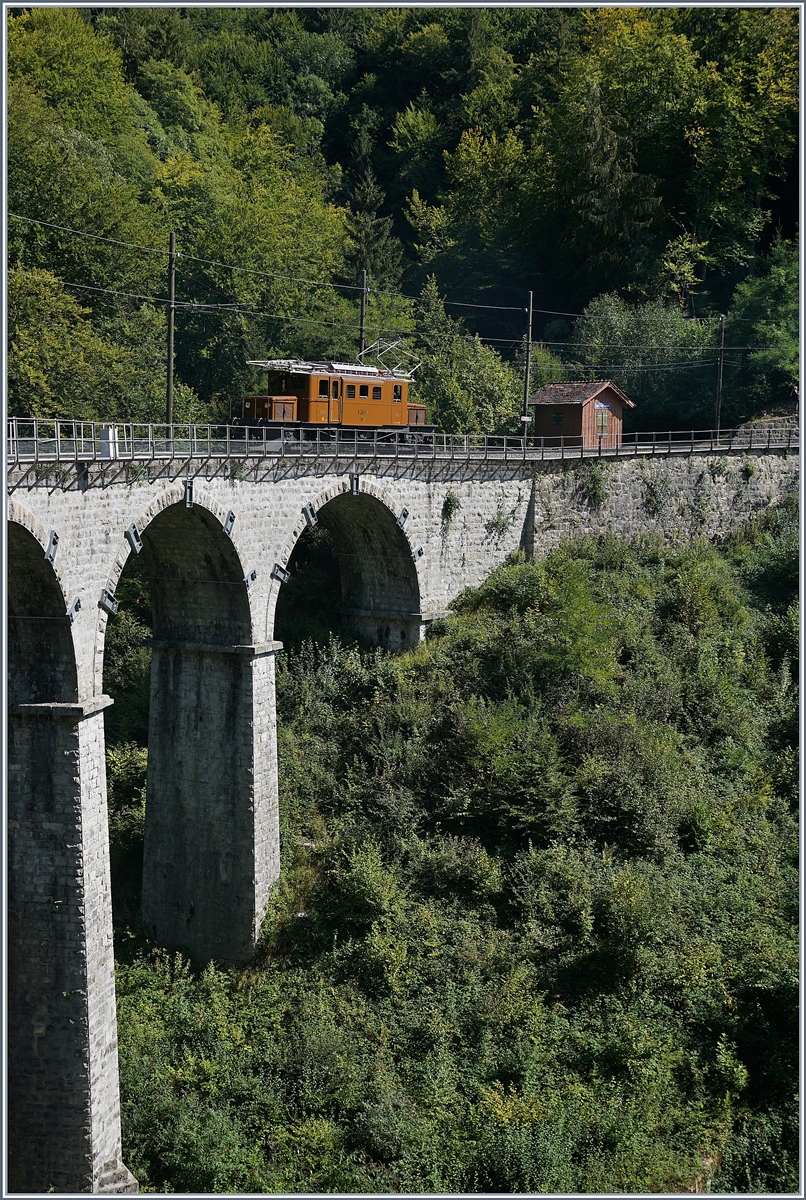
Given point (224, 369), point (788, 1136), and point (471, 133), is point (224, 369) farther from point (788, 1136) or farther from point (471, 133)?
point (788, 1136)

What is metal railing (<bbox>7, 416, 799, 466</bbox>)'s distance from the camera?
21344 mm

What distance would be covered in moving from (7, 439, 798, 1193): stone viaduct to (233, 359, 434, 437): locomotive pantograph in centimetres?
263

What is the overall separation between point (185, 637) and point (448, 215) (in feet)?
141

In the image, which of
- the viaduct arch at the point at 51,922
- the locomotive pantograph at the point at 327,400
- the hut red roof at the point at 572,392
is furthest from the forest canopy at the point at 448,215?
the viaduct arch at the point at 51,922

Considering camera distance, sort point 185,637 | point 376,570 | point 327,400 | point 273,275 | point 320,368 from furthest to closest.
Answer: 1. point 273,275
2. point 376,570
3. point 320,368
4. point 327,400
5. point 185,637

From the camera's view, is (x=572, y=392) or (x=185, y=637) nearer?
(x=185, y=637)

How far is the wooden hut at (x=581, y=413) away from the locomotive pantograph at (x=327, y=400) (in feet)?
21.5

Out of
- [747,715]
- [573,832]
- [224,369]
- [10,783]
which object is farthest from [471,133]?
[10,783]

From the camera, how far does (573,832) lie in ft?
88.0

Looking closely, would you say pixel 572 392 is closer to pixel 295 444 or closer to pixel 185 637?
pixel 295 444

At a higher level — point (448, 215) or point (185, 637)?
point (448, 215)

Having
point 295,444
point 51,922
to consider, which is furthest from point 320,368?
point 51,922

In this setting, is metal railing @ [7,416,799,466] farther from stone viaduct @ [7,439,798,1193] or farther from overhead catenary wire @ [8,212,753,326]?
overhead catenary wire @ [8,212,753,326]

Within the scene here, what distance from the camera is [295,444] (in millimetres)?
28453
